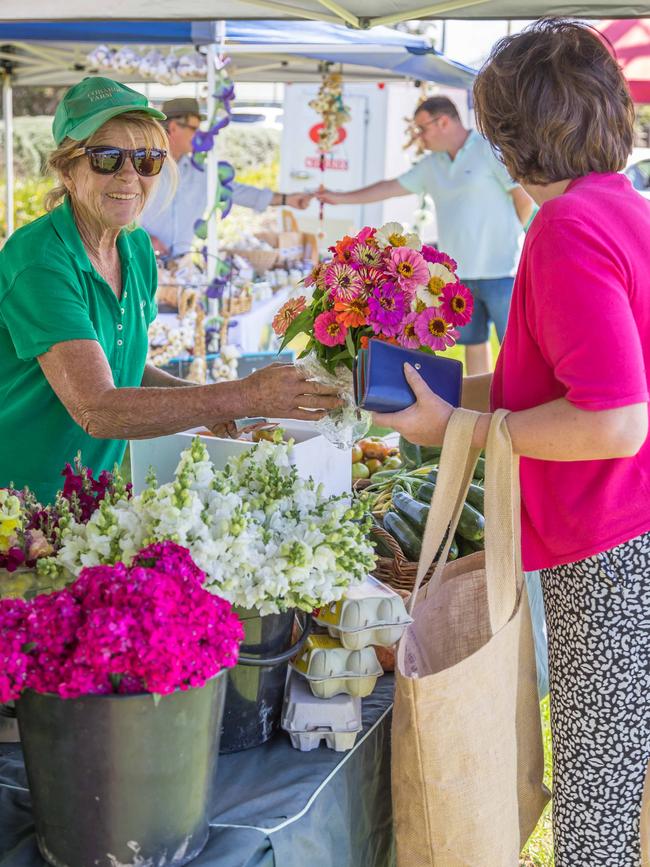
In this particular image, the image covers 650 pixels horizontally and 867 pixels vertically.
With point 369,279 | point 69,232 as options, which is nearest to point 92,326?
point 69,232

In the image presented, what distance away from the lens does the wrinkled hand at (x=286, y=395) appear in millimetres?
1836

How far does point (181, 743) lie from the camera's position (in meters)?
1.20

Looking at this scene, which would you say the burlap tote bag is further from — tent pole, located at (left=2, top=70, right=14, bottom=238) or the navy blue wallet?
tent pole, located at (left=2, top=70, right=14, bottom=238)

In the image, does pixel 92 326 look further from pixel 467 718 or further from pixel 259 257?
pixel 259 257

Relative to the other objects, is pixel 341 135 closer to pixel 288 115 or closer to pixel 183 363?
pixel 288 115

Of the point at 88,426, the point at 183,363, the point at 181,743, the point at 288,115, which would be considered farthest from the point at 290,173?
the point at 181,743

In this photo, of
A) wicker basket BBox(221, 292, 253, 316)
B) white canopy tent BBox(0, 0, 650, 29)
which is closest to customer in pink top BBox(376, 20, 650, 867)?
white canopy tent BBox(0, 0, 650, 29)

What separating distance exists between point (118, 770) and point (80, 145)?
4.82 feet

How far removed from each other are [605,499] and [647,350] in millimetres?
250

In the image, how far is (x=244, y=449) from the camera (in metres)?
1.99

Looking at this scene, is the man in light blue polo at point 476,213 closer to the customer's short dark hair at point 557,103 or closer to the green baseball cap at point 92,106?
the green baseball cap at point 92,106

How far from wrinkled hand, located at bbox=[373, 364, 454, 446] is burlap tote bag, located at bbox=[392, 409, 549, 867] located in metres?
0.03

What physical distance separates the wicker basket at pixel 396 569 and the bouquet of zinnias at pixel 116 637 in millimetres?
996

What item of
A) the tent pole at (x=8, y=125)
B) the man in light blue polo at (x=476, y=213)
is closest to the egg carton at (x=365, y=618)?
the man in light blue polo at (x=476, y=213)
